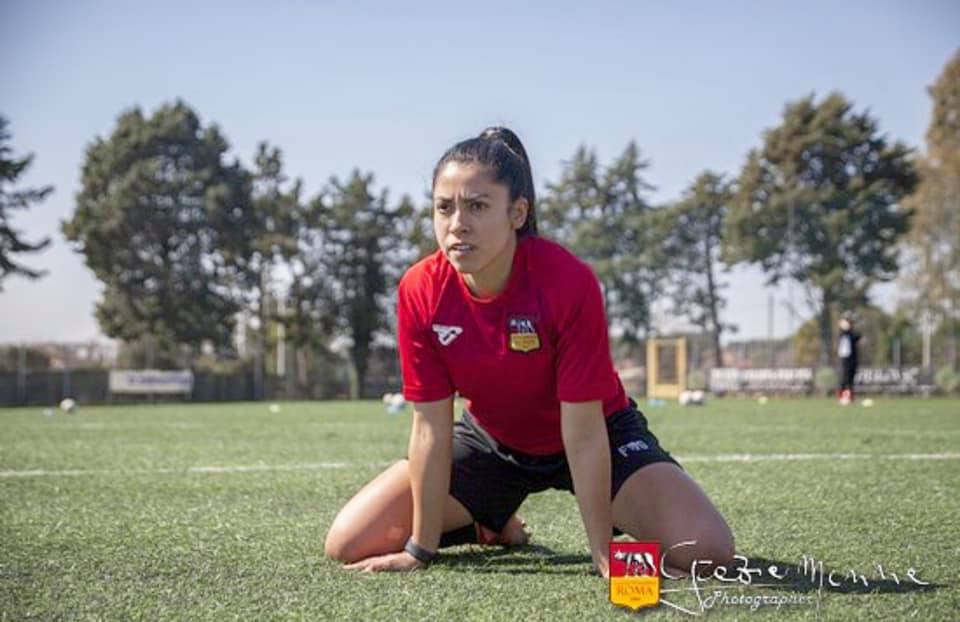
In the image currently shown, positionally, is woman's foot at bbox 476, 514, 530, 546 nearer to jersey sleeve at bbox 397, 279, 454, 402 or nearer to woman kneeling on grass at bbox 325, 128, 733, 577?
woman kneeling on grass at bbox 325, 128, 733, 577

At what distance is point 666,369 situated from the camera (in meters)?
38.9

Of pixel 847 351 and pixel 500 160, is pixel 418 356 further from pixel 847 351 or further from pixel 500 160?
pixel 847 351

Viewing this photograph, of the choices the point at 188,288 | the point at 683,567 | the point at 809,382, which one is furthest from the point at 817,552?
the point at 188,288

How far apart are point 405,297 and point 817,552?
1969 millimetres

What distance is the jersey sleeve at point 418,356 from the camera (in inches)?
156

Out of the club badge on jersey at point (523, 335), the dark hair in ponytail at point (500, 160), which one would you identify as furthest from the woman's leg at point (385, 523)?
the dark hair in ponytail at point (500, 160)

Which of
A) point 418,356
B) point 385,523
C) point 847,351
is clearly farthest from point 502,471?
point 847,351

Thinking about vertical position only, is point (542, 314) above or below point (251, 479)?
above

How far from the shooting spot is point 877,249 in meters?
39.0

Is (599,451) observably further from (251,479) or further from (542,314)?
(251,479)

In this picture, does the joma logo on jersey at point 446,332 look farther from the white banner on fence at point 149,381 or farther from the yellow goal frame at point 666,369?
the white banner on fence at point 149,381

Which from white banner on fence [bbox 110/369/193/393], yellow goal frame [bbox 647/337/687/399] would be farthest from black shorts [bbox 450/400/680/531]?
white banner on fence [bbox 110/369/193/393]

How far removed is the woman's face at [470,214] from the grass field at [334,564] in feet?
3.76

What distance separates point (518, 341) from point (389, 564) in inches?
38.7
